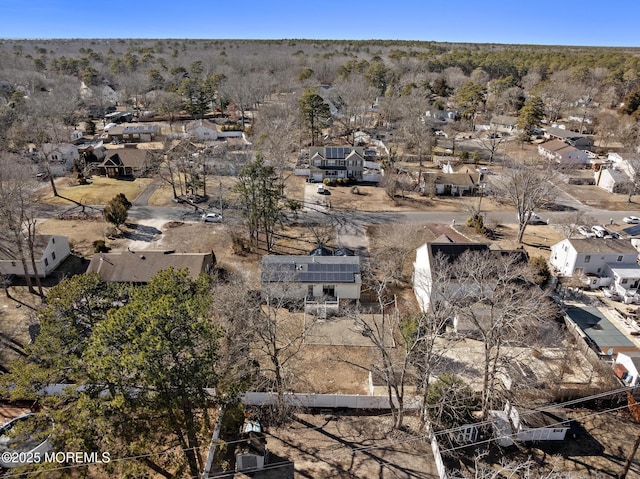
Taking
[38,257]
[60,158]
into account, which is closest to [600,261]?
[38,257]

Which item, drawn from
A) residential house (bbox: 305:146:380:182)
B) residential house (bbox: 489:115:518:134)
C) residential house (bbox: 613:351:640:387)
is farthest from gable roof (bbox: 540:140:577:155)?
residential house (bbox: 613:351:640:387)

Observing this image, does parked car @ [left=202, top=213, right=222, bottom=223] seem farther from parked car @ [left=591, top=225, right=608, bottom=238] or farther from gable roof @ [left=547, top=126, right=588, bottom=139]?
gable roof @ [left=547, top=126, right=588, bottom=139]

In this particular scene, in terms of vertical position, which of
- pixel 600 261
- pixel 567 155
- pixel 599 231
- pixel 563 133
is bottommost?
pixel 600 261

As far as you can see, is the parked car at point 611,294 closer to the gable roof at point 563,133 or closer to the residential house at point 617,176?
the residential house at point 617,176

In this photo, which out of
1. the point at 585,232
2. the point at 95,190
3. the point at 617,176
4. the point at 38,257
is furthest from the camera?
the point at 617,176

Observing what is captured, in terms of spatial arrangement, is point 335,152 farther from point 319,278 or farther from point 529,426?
point 529,426

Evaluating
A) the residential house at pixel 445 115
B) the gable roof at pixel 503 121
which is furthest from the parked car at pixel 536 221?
the residential house at pixel 445 115
